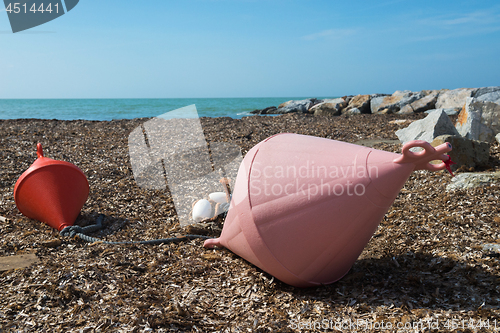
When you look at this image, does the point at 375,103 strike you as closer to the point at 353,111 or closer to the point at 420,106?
the point at 353,111

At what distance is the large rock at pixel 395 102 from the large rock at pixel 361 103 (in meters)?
0.69

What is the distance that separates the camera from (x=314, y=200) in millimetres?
2525

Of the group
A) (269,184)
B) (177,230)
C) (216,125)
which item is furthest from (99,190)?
(216,125)

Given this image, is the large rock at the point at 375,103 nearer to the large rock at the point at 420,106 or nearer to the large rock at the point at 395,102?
the large rock at the point at 395,102

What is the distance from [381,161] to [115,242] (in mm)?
2995

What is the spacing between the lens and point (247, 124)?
11570mm

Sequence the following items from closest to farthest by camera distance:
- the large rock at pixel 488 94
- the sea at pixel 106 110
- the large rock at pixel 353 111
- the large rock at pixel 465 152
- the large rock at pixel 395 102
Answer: the large rock at pixel 465 152 < the large rock at pixel 488 94 < the large rock at pixel 395 102 < the large rock at pixel 353 111 < the sea at pixel 106 110

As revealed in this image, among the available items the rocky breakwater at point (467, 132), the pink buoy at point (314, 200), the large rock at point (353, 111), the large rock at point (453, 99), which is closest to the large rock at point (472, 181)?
the rocky breakwater at point (467, 132)

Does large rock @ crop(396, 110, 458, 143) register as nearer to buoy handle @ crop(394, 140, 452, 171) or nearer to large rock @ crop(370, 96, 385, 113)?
buoy handle @ crop(394, 140, 452, 171)

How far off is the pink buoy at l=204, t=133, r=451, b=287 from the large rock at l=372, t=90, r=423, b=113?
1648 centimetres

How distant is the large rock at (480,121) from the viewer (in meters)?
7.55

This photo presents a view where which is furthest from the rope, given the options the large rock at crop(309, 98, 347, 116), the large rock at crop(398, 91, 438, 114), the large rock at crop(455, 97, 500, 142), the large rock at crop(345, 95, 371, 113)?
the large rock at crop(345, 95, 371, 113)

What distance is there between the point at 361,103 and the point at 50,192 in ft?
59.3

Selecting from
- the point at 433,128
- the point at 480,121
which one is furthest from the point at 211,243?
the point at 480,121
